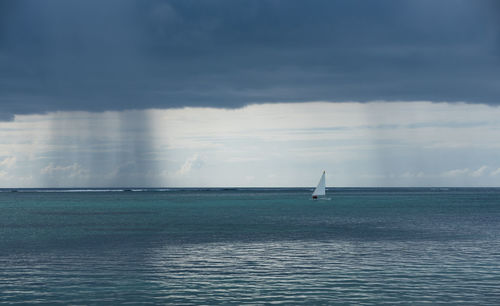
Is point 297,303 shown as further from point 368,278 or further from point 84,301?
point 84,301

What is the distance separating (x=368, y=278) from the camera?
131ft

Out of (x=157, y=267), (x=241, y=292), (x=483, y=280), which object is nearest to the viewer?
(x=241, y=292)

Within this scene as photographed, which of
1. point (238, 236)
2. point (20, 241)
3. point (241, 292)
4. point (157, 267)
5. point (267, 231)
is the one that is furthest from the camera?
point (267, 231)

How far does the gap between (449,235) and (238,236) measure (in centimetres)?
2614

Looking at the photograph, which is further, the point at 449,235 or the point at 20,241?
the point at 449,235

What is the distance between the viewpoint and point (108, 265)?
46156 mm

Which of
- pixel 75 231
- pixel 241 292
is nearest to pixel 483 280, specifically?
pixel 241 292

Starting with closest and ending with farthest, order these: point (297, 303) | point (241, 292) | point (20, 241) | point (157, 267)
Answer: point (297, 303), point (241, 292), point (157, 267), point (20, 241)

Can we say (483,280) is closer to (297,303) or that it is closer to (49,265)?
(297,303)

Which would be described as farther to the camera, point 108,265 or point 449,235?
point 449,235

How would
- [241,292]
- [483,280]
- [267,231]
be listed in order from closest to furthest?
[241,292]
[483,280]
[267,231]

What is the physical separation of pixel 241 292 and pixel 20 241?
134ft

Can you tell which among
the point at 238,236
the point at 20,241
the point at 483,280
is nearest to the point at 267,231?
the point at 238,236

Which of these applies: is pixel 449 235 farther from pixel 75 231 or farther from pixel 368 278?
pixel 75 231
